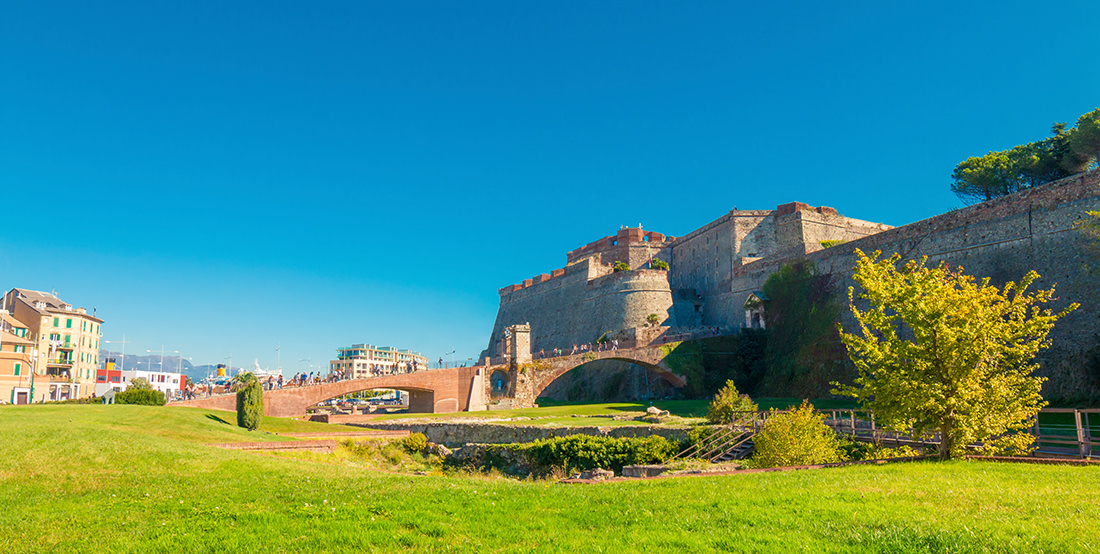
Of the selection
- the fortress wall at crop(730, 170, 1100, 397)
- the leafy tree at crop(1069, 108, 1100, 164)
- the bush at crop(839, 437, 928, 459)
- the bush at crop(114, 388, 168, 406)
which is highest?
the leafy tree at crop(1069, 108, 1100, 164)

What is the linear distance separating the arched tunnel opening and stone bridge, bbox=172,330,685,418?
2514mm

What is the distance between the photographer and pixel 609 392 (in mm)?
58719

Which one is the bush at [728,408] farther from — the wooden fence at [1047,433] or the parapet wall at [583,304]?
the parapet wall at [583,304]

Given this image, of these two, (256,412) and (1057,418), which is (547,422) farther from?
(1057,418)

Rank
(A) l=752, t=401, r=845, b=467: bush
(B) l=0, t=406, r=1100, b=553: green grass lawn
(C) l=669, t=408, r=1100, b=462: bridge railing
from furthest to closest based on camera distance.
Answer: (C) l=669, t=408, r=1100, b=462: bridge railing, (A) l=752, t=401, r=845, b=467: bush, (B) l=0, t=406, r=1100, b=553: green grass lawn

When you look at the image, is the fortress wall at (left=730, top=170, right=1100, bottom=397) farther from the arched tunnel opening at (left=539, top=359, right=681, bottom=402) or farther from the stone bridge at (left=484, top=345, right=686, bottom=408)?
the arched tunnel opening at (left=539, top=359, right=681, bottom=402)

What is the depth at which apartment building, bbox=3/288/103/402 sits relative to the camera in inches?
2446

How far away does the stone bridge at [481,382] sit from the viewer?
4569cm

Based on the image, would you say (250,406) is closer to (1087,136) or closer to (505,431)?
(505,431)

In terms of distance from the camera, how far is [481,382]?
167 ft

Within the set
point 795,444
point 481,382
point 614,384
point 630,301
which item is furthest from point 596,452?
point 630,301

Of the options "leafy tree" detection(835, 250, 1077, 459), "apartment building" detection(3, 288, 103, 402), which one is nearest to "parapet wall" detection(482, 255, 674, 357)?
"apartment building" detection(3, 288, 103, 402)

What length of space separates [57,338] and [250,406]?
49389 millimetres

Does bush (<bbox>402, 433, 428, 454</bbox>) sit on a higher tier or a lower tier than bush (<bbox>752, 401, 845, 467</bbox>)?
lower
